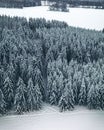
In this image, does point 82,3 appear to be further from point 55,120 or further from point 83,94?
point 55,120

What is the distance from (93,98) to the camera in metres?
52.5

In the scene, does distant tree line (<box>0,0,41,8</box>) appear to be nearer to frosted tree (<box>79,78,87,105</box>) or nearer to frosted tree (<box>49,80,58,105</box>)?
frosted tree (<box>49,80,58,105</box>)

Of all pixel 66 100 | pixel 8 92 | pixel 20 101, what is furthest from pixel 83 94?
pixel 8 92

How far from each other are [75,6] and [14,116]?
104m

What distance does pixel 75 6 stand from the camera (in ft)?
483

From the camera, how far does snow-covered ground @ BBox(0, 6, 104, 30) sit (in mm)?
107925

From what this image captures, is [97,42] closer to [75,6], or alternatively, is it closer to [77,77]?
[77,77]

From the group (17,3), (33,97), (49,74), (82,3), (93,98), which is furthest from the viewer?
(82,3)

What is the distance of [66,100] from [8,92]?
8852 millimetres

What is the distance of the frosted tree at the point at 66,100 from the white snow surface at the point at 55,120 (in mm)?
807

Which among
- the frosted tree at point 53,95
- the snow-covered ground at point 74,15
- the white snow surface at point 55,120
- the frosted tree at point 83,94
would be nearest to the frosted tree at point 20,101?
the white snow surface at point 55,120


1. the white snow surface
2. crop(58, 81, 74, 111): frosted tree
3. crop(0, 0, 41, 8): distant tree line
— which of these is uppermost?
crop(0, 0, 41, 8): distant tree line

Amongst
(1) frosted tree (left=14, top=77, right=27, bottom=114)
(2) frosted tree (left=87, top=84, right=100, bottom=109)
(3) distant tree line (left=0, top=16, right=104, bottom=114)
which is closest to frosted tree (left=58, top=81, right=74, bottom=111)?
(3) distant tree line (left=0, top=16, right=104, bottom=114)

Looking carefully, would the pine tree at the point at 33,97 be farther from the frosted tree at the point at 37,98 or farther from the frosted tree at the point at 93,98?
Answer: the frosted tree at the point at 93,98
